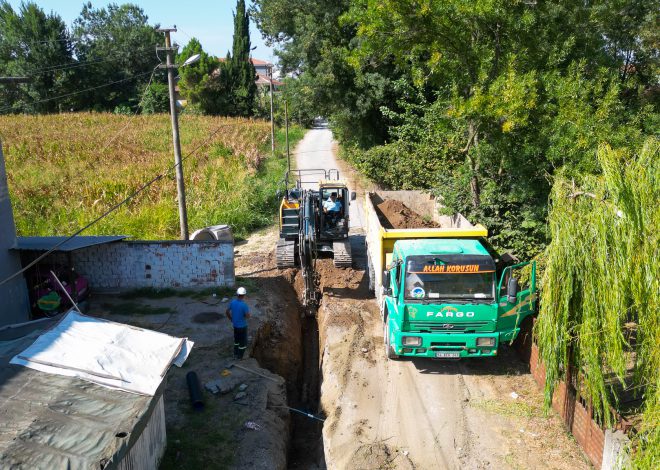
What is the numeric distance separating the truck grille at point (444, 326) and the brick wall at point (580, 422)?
53.7 inches

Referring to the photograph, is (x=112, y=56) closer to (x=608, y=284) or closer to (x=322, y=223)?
(x=322, y=223)

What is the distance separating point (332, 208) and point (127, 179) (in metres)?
12.8

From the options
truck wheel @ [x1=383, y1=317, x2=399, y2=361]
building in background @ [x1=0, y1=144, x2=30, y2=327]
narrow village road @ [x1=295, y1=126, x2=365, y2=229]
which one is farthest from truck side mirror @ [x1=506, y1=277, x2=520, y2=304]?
narrow village road @ [x1=295, y1=126, x2=365, y2=229]

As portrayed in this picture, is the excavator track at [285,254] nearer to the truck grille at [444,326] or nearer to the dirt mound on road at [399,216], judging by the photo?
the dirt mound on road at [399,216]

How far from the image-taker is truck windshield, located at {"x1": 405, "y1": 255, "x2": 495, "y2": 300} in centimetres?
996

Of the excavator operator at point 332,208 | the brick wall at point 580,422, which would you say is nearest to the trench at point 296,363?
the excavator operator at point 332,208

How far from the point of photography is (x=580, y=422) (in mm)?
8148

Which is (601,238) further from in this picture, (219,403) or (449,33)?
(449,33)

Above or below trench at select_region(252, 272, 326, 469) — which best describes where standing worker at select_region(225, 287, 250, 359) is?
above

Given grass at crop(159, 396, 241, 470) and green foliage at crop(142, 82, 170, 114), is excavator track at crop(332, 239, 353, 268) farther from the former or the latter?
green foliage at crop(142, 82, 170, 114)

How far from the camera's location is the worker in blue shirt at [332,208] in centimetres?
1502

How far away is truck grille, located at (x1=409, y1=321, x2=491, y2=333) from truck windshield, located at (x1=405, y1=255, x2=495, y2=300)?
0.46 metres

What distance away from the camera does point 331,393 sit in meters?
10.4

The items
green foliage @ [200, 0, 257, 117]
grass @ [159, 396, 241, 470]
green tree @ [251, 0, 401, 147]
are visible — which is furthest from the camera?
green foliage @ [200, 0, 257, 117]
